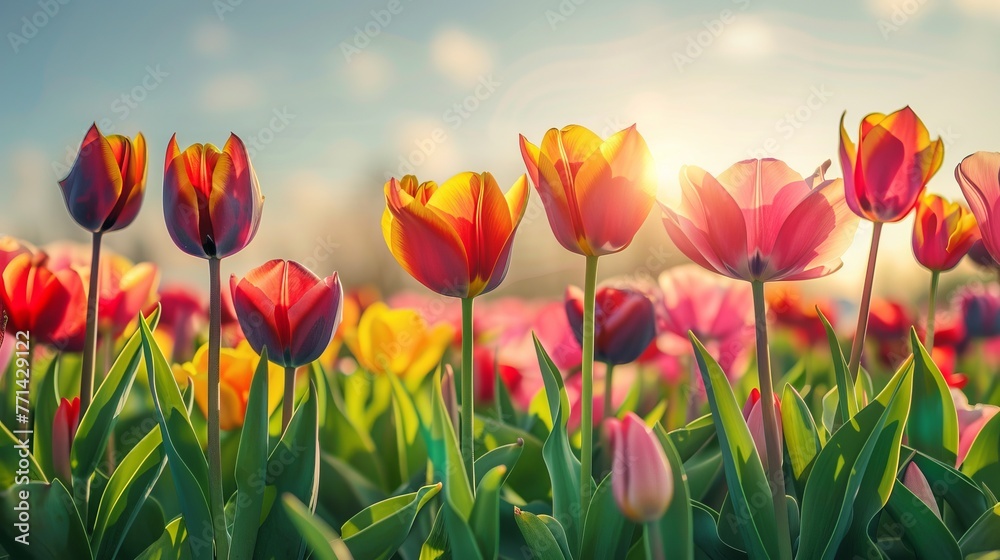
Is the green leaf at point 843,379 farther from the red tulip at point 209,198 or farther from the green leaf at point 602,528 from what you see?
the red tulip at point 209,198

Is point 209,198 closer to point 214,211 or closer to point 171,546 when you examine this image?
point 214,211

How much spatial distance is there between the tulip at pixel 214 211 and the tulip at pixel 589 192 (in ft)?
0.94

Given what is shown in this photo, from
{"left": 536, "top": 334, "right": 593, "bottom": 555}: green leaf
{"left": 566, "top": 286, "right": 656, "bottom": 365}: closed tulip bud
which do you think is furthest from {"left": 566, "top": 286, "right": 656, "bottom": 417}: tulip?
{"left": 536, "top": 334, "right": 593, "bottom": 555}: green leaf

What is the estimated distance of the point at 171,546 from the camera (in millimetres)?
736

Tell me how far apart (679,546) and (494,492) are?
0.18 m

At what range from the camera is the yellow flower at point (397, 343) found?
4.50 ft

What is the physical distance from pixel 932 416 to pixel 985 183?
1.01ft

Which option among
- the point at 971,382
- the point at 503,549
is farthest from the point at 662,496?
the point at 971,382

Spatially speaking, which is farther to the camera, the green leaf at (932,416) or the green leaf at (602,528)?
the green leaf at (932,416)

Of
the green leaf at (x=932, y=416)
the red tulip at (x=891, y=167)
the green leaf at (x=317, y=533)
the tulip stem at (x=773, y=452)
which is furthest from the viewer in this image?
the green leaf at (x=932, y=416)

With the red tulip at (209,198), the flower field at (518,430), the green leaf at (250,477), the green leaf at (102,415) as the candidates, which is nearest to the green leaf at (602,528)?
the flower field at (518,430)

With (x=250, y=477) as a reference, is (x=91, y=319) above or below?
above

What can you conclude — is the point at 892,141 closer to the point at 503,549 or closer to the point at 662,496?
the point at 662,496

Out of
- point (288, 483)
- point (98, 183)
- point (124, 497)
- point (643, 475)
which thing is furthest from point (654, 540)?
point (98, 183)
